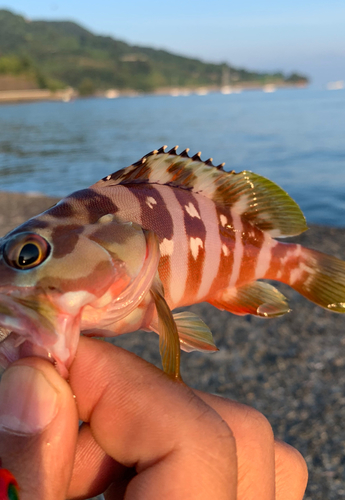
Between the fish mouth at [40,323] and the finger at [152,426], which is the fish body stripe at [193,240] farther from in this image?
the fish mouth at [40,323]

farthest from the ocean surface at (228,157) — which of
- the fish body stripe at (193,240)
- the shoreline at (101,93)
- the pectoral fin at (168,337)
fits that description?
the shoreline at (101,93)

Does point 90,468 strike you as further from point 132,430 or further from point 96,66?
point 96,66

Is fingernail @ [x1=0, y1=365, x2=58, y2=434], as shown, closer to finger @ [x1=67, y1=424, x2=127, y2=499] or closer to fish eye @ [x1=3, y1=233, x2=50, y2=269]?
fish eye @ [x1=3, y1=233, x2=50, y2=269]

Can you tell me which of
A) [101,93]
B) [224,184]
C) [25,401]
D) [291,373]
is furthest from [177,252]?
[101,93]

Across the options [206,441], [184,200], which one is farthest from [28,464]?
[184,200]

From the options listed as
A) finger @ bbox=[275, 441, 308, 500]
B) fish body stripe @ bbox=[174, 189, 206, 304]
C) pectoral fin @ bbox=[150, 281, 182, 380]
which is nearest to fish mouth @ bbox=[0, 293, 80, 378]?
pectoral fin @ bbox=[150, 281, 182, 380]
